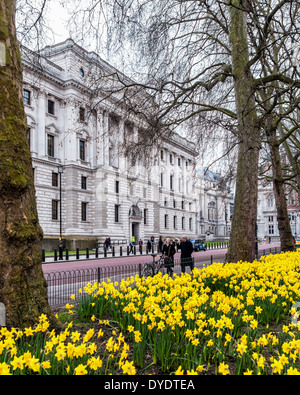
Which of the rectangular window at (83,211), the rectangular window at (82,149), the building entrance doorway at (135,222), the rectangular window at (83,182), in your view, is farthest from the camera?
the building entrance doorway at (135,222)

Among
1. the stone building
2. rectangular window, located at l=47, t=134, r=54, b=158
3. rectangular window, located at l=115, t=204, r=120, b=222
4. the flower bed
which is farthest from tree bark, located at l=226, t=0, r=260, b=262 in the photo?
rectangular window, located at l=115, t=204, r=120, b=222

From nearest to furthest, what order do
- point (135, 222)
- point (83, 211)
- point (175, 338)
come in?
point (175, 338) → point (83, 211) → point (135, 222)

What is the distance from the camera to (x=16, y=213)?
4.54 meters

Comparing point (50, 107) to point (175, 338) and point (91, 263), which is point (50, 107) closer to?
point (91, 263)

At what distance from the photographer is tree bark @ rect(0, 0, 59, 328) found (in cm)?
438

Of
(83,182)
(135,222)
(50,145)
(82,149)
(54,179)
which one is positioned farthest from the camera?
(135,222)

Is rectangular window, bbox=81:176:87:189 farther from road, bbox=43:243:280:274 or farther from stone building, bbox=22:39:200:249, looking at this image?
road, bbox=43:243:280:274

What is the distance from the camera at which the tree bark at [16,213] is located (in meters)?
4.38

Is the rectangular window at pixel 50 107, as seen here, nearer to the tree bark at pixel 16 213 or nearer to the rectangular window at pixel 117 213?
the rectangular window at pixel 117 213

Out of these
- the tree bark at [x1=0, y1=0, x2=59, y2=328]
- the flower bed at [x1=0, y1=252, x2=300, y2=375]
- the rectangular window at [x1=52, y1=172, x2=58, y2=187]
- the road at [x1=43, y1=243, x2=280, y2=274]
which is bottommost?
the road at [x1=43, y1=243, x2=280, y2=274]

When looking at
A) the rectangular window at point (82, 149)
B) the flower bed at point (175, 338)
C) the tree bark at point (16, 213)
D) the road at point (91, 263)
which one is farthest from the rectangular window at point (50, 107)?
the flower bed at point (175, 338)

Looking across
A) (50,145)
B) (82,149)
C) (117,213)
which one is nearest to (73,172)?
(50,145)

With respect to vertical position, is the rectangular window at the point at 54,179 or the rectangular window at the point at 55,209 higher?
the rectangular window at the point at 54,179
